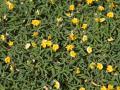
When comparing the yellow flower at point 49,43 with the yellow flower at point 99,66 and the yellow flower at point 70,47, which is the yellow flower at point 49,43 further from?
the yellow flower at point 99,66

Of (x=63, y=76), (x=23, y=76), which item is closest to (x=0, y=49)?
(x=23, y=76)

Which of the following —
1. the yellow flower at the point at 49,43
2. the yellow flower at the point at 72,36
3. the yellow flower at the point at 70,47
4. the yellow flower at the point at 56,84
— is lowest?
the yellow flower at the point at 56,84

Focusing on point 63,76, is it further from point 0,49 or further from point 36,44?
point 0,49

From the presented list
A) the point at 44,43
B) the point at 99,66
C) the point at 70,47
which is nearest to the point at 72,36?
the point at 70,47

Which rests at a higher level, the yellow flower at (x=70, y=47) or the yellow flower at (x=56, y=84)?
the yellow flower at (x=70, y=47)

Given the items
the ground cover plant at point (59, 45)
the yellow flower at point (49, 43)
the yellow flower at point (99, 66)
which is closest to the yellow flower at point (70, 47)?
the ground cover plant at point (59, 45)

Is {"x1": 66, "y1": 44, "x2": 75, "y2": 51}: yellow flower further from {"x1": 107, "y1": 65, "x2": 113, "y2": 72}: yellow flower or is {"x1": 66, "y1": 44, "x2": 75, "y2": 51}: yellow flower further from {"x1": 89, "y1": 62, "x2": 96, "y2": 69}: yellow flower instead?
{"x1": 107, "y1": 65, "x2": 113, "y2": 72}: yellow flower

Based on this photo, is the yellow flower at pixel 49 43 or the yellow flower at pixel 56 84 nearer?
the yellow flower at pixel 56 84

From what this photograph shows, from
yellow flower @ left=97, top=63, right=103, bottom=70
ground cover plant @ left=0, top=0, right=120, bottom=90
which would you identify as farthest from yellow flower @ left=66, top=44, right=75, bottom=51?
yellow flower @ left=97, top=63, right=103, bottom=70
